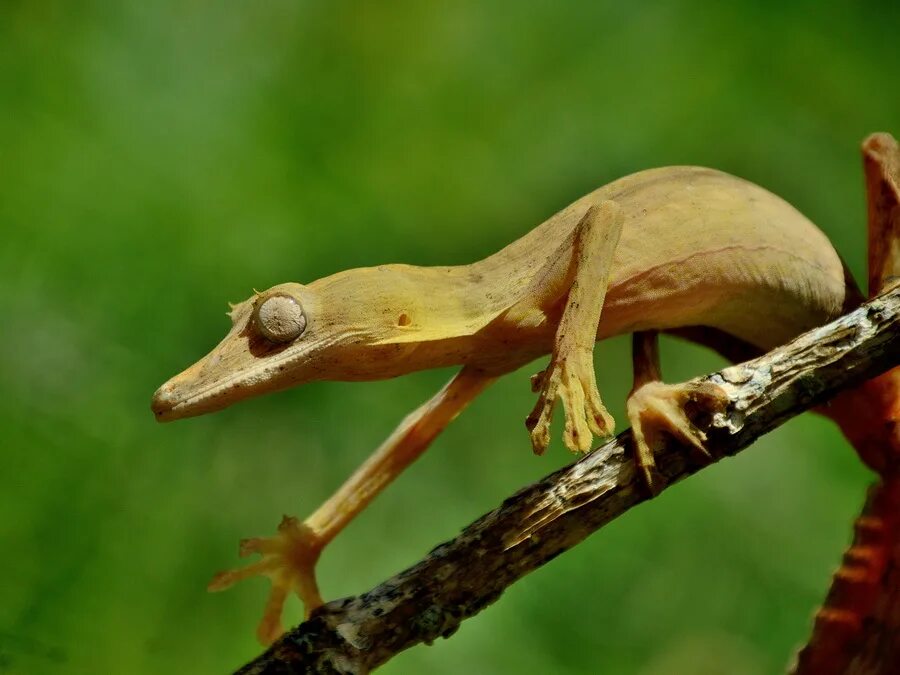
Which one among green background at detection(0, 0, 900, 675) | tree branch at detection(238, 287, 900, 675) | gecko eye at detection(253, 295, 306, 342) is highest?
green background at detection(0, 0, 900, 675)

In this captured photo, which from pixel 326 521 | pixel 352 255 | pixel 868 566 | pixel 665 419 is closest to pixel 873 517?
pixel 868 566

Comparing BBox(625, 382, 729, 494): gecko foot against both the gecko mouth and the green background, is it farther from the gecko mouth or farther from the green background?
the green background

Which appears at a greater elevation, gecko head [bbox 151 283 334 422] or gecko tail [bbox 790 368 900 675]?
gecko head [bbox 151 283 334 422]

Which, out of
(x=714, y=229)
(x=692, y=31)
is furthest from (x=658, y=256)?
(x=692, y=31)

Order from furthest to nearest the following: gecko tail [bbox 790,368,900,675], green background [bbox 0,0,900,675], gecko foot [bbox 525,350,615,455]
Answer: green background [bbox 0,0,900,675] < gecko tail [bbox 790,368,900,675] < gecko foot [bbox 525,350,615,455]

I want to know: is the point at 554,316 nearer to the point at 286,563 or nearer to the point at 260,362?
the point at 260,362

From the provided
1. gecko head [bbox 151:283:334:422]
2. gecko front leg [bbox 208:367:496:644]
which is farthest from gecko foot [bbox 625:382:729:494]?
gecko head [bbox 151:283:334:422]

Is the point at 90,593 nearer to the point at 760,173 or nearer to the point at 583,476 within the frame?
the point at 583,476
